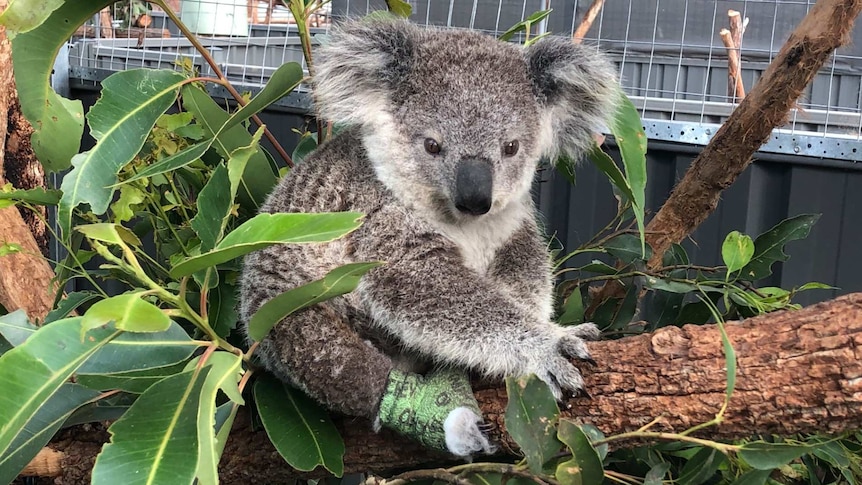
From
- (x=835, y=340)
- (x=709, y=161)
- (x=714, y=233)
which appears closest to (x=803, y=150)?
(x=714, y=233)

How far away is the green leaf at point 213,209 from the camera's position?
1.13 meters

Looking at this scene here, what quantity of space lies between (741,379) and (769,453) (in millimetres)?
109

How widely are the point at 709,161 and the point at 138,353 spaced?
49.7 inches

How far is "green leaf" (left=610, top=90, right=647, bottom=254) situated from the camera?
1.28m

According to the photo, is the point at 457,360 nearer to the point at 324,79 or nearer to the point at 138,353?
the point at 138,353

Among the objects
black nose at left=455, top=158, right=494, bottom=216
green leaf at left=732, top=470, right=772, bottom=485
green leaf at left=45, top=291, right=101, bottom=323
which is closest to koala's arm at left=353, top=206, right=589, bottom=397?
black nose at left=455, top=158, right=494, bottom=216

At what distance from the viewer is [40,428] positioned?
1.23 m

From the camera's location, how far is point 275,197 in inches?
61.2

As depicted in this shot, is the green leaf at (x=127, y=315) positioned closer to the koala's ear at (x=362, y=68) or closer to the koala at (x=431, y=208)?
the koala at (x=431, y=208)

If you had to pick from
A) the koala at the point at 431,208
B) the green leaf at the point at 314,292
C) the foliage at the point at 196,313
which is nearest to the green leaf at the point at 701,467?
the foliage at the point at 196,313

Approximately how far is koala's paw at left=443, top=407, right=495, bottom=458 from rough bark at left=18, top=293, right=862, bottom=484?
0.04 metres

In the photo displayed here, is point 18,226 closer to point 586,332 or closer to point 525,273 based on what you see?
point 525,273

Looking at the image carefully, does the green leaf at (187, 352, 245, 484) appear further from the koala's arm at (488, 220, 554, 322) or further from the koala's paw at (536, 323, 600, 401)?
the koala's arm at (488, 220, 554, 322)

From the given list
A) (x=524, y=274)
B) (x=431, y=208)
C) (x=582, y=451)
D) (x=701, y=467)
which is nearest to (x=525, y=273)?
(x=524, y=274)
